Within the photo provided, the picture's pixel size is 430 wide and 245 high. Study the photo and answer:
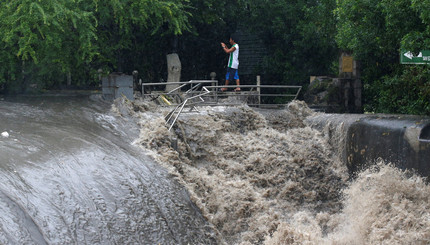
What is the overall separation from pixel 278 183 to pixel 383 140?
6.86 feet

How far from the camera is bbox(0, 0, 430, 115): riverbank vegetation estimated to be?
1124cm

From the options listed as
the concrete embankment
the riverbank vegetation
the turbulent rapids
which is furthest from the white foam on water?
the riverbank vegetation

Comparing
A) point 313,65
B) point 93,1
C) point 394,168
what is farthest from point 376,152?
point 313,65

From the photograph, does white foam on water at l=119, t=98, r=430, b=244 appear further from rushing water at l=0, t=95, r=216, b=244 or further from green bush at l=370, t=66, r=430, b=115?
green bush at l=370, t=66, r=430, b=115

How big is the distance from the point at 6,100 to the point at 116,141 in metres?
6.02

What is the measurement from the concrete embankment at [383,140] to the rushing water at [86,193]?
382 centimetres

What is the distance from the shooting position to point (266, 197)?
9.41 metres

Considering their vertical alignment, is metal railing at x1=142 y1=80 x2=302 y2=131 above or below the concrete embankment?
above

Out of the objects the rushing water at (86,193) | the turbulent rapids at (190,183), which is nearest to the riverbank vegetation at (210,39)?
the turbulent rapids at (190,183)

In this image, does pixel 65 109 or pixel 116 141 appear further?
pixel 65 109

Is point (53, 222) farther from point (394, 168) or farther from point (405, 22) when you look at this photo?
point (405, 22)

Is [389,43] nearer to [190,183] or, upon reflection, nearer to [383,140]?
[383,140]

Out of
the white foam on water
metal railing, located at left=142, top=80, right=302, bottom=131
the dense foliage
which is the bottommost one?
the white foam on water

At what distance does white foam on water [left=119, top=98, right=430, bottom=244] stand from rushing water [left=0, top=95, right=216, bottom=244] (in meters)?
0.48
